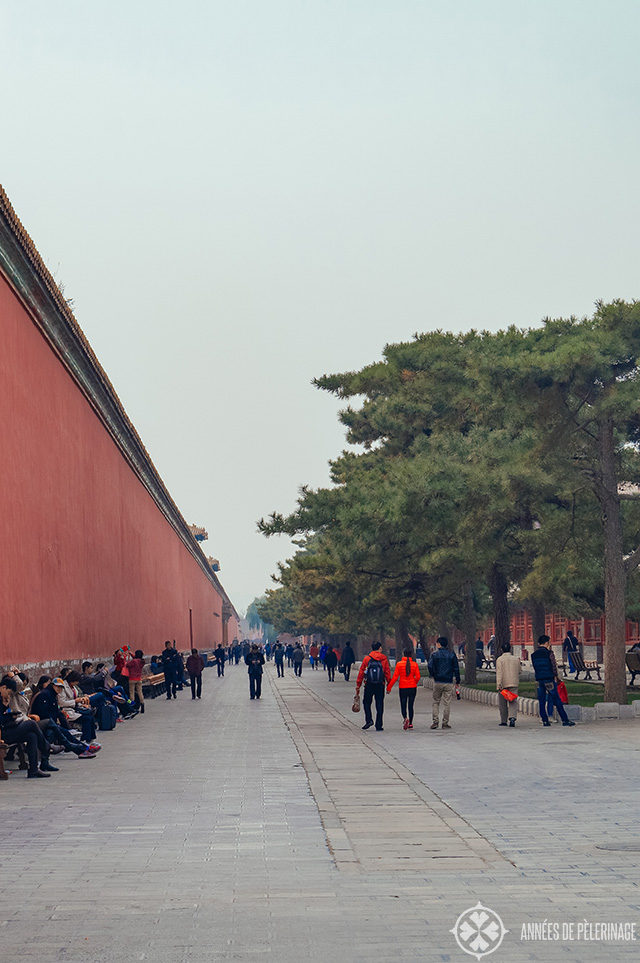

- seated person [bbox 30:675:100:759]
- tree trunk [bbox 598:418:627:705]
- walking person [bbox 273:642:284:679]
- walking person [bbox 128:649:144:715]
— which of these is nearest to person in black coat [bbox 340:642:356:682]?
walking person [bbox 273:642:284:679]

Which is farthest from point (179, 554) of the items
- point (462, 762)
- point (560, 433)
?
point (462, 762)

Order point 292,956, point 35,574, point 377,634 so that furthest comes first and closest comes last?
point 377,634
point 35,574
point 292,956

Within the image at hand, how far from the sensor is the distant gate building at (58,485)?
17.4 m

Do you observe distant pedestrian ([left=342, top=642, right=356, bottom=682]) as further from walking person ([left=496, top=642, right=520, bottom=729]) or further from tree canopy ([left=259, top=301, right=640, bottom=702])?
walking person ([left=496, top=642, right=520, bottom=729])

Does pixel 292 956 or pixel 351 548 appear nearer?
pixel 292 956

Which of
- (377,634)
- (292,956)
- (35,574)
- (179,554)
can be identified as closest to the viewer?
(292,956)

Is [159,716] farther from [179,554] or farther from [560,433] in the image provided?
[179,554]

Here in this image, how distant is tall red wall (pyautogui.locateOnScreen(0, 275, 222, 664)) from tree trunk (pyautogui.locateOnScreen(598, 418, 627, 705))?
9993 mm

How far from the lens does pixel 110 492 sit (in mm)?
29125

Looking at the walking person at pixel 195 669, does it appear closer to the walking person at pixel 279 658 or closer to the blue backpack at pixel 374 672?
the blue backpack at pixel 374 672

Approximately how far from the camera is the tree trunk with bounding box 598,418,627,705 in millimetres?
21312

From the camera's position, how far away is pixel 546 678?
64.8 ft

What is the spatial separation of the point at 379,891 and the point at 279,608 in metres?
112

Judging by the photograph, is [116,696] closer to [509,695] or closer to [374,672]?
[374,672]
